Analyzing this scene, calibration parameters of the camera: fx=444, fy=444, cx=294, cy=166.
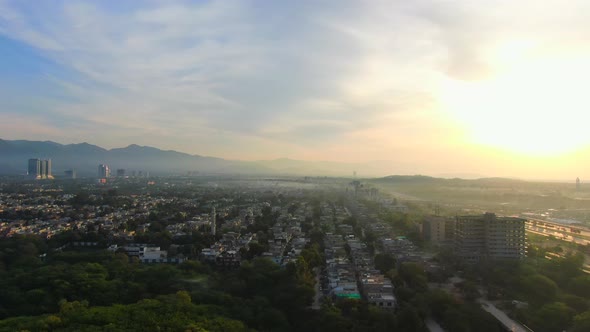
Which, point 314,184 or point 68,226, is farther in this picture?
point 314,184

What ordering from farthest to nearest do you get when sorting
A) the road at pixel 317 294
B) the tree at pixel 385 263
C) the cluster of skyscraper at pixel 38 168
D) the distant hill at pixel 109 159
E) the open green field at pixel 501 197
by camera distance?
the distant hill at pixel 109 159
the cluster of skyscraper at pixel 38 168
the open green field at pixel 501 197
the tree at pixel 385 263
the road at pixel 317 294

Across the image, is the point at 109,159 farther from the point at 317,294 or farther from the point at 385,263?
the point at 317,294

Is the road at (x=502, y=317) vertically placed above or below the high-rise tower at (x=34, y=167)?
below

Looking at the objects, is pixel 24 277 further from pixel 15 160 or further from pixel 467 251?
pixel 15 160

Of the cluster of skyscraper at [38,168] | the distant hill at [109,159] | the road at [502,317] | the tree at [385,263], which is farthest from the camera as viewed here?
the distant hill at [109,159]

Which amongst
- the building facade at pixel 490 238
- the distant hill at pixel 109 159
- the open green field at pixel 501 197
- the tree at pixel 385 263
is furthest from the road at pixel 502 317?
the distant hill at pixel 109 159

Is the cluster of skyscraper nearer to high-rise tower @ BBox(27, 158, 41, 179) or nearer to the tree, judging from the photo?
high-rise tower @ BBox(27, 158, 41, 179)

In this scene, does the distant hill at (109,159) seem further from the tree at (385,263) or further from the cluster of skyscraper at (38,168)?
the tree at (385,263)

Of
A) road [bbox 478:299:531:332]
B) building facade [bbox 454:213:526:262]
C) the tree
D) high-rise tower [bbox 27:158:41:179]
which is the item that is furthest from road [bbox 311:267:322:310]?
high-rise tower [bbox 27:158:41:179]

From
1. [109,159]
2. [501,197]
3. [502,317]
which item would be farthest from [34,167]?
[502,317]

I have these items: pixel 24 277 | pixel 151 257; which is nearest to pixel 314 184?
pixel 151 257

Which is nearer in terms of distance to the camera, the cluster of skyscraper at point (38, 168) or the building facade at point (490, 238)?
the building facade at point (490, 238)
